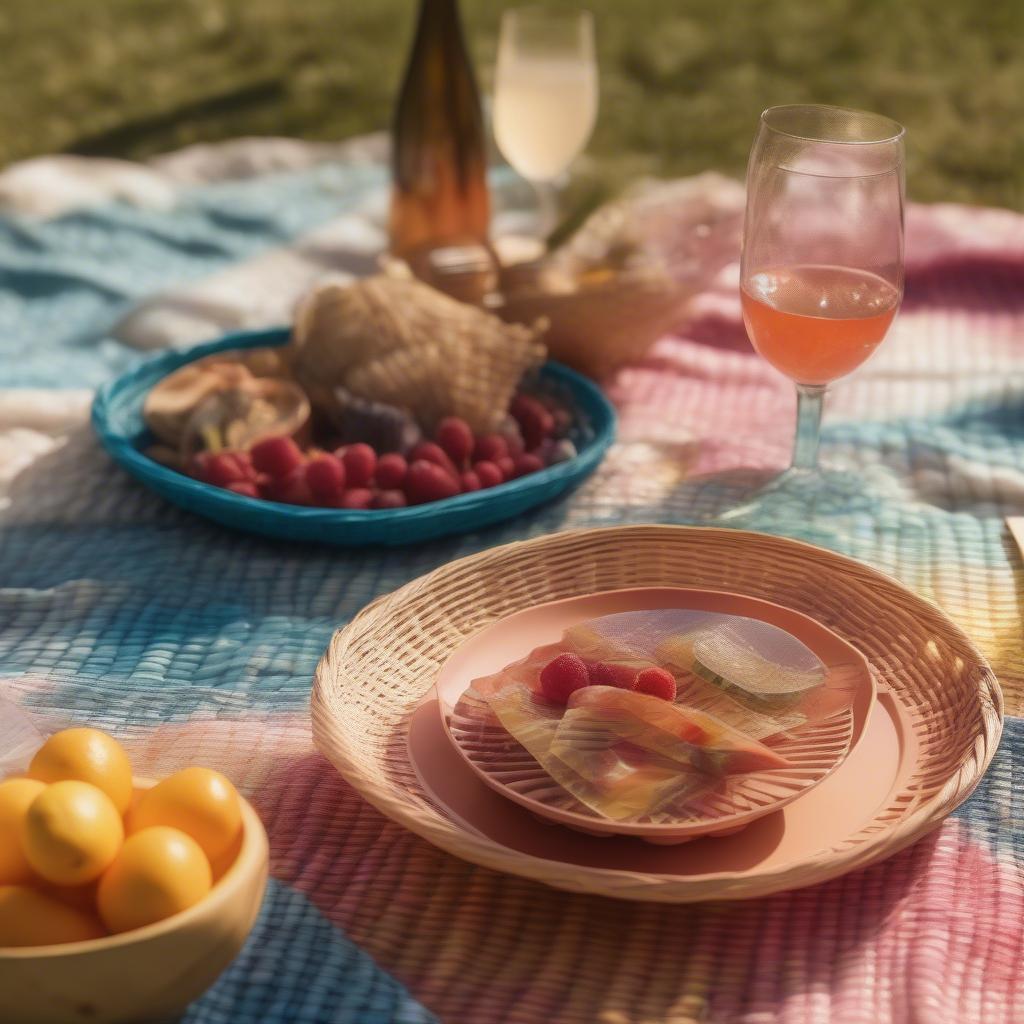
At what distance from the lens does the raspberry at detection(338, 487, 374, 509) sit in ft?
3.29

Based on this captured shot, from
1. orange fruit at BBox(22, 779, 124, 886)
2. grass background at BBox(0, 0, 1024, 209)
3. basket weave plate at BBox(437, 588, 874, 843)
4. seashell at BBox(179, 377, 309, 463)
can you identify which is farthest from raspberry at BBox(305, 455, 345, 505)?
grass background at BBox(0, 0, 1024, 209)

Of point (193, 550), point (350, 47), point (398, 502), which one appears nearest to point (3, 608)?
point (193, 550)

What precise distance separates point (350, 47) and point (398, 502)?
1.83 meters

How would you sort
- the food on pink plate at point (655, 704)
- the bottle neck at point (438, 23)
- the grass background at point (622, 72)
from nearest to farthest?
the food on pink plate at point (655, 704)
the bottle neck at point (438, 23)
the grass background at point (622, 72)

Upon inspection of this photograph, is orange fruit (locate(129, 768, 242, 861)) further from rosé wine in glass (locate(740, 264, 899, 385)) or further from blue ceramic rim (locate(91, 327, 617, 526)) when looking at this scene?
rosé wine in glass (locate(740, 264, 899, 385))

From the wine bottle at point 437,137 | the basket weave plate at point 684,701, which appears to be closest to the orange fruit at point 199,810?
the basket weave plate at point 684,701

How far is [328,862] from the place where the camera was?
0.65 m

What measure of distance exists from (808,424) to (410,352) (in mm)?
335

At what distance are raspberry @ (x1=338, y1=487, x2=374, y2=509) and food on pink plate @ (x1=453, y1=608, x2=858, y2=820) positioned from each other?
1.16ft

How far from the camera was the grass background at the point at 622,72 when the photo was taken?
2318 millimetres

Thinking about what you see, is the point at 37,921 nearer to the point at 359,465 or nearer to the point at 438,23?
the point at 359,465

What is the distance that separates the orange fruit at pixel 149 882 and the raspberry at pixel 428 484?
539 millimetres

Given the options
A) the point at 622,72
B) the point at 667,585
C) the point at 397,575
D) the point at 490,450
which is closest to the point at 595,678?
the point at 667,585

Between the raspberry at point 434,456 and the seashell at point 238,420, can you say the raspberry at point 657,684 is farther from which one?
the seashell at point 238,420
